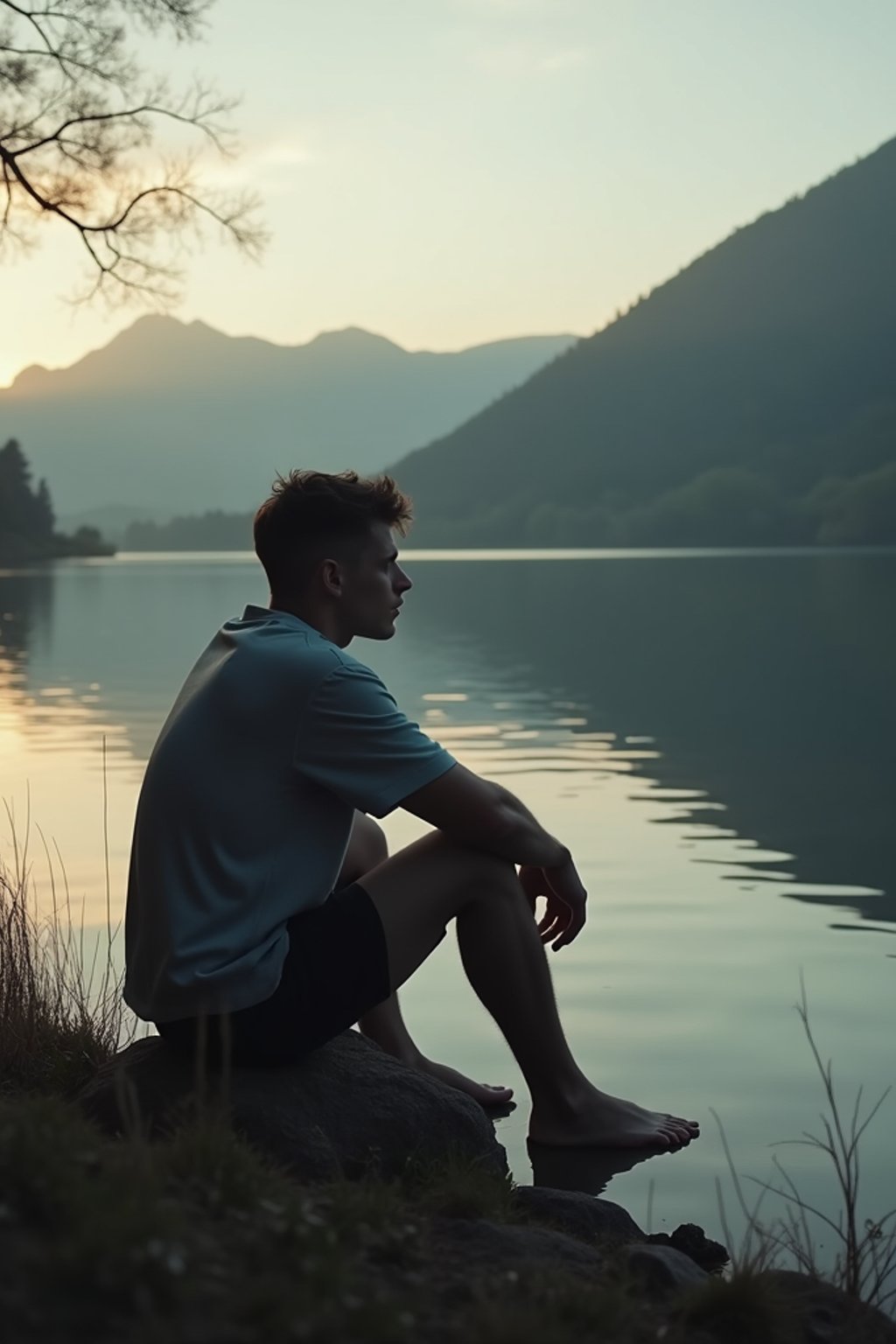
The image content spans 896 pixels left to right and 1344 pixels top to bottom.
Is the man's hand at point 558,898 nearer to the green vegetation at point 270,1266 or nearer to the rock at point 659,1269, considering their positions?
the green vegetation at point 270,1266

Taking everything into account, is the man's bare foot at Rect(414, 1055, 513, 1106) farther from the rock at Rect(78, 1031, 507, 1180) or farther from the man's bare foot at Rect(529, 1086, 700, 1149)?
the rock at Rect(78, 1031, 507, 1180)

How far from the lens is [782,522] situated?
141 m

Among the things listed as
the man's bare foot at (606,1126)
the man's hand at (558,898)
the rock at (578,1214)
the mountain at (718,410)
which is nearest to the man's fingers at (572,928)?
the man's hand at (558,898)

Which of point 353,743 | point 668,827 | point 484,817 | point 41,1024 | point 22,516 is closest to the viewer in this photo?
point 353,743

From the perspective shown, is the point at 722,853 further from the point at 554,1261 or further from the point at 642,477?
the point at 642,477

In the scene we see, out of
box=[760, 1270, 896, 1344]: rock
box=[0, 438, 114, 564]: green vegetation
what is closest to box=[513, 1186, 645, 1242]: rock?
box=[760, 1270, 896, 1344]: rock

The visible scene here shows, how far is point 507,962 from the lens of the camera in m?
4.16

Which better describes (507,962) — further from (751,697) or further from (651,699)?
(751,697)

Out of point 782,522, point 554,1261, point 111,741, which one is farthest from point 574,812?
point 782,522

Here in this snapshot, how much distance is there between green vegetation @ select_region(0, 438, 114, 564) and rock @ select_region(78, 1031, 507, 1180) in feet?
347

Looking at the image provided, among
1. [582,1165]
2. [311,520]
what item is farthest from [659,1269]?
[311,520]

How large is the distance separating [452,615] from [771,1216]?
103ft

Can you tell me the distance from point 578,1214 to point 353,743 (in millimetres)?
1074

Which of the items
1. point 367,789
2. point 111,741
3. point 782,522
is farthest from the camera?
point 782,522
